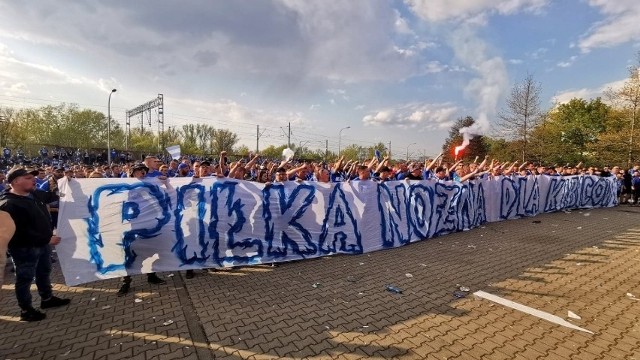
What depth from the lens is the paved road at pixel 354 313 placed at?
3.62 meters

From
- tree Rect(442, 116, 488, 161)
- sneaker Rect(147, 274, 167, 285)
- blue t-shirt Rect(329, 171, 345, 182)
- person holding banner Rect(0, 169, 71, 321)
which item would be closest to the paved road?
sneaker Rect(147, 274, 167, 285)

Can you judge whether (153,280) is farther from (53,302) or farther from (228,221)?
(228,221)

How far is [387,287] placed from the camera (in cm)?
530

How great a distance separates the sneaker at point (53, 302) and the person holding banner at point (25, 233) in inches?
10.5

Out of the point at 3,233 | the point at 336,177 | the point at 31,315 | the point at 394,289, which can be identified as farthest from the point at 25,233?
the point at 336,177

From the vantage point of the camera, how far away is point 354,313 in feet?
14.5

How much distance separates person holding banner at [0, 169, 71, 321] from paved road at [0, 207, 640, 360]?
→ 1.17ft

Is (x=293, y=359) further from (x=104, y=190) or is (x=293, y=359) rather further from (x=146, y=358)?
(x=104, y=190)

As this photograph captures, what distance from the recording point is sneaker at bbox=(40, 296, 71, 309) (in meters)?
4.60

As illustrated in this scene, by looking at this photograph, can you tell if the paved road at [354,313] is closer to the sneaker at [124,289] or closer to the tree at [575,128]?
the sneaker at [124,289]

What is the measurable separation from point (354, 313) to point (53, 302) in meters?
3.99

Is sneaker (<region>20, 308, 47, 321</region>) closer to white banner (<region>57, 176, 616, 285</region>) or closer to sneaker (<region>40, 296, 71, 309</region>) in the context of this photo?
sneaker (<region>40, 296, 71, 309</region>)

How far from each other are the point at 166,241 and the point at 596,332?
5.92 metres

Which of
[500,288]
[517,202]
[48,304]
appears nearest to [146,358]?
[48,304]
